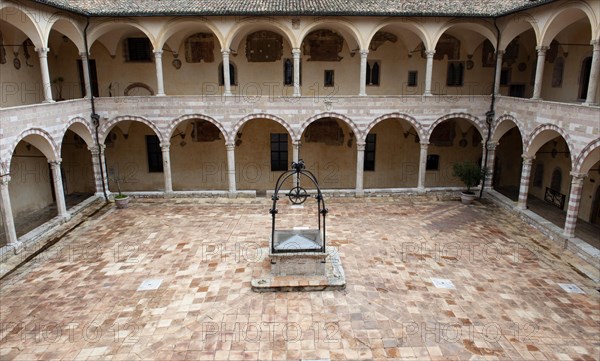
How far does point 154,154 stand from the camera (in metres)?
22.7

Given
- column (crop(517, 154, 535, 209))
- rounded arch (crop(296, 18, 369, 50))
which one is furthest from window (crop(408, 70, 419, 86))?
column (crop(517, 154, 535, 209))

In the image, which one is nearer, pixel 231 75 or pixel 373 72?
pixel 231 75

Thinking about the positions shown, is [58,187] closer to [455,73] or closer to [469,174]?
[469,174]

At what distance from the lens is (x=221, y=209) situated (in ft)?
60.0

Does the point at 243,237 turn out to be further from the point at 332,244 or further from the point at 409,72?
the point at 409,72

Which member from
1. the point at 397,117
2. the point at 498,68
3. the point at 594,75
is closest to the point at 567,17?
the point at 594,75

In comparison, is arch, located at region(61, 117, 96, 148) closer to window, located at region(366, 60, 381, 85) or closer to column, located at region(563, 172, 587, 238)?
window, located at region(366, 60, 381, 85)

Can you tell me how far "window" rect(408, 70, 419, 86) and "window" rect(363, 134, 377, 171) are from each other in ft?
10.5

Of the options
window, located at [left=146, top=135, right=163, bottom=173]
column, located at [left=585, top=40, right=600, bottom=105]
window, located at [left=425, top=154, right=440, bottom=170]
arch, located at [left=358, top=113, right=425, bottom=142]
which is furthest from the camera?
window, located at [left=425, top=154, right=440, bottom=170]

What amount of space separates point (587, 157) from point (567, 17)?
17.3 feet

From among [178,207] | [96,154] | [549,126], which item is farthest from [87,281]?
[549,126]

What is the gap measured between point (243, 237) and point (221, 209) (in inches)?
143

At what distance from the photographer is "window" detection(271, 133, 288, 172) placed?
2269 centimetres

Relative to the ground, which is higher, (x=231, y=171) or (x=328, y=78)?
(x=328, y=78)
